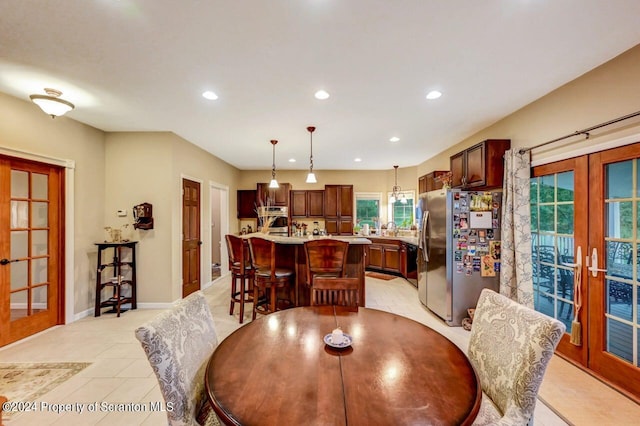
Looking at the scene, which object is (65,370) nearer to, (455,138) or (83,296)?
(83,296)

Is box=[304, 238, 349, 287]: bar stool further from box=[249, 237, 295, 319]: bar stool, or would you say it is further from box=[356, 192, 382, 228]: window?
box=[356, 192, 382, 228]: window

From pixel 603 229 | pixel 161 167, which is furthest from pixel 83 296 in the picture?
pixel 603 229

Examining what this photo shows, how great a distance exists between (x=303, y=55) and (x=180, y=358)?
7.33 ft

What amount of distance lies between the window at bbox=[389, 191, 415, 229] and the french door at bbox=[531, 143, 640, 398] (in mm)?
3951

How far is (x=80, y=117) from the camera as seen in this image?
3.58 meters

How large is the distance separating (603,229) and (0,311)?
237 inches

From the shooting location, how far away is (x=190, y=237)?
4750 millimetres

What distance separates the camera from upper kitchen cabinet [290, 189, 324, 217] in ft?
23.6

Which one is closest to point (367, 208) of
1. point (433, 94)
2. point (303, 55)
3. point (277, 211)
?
point (277, 211)

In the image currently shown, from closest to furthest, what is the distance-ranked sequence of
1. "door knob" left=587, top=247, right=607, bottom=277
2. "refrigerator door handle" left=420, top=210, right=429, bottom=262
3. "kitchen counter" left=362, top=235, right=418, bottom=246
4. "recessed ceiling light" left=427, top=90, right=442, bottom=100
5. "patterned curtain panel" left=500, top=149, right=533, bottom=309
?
"door knob" left=587, top=247, right=607, bottom=277
"recessed ceiling light" left=427, top=90, right=442, bottom=100
"patterned curtain panel" left=500, top=149, right=533, bottom=309
"refrigerator door handle" left=420, top=210, right=429, bottom=262
"kitchen counter" left=362, top=235, right=418, bottom=246

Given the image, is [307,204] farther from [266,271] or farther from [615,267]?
[615,267]

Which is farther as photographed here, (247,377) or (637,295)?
(637,295)

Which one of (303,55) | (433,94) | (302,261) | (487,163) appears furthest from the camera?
(302,261)

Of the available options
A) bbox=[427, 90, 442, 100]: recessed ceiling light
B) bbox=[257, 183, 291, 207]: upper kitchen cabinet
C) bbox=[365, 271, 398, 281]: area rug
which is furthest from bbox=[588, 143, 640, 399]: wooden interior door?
bbox=[257, 183, 291, 207]: upper kitchen cabinet
